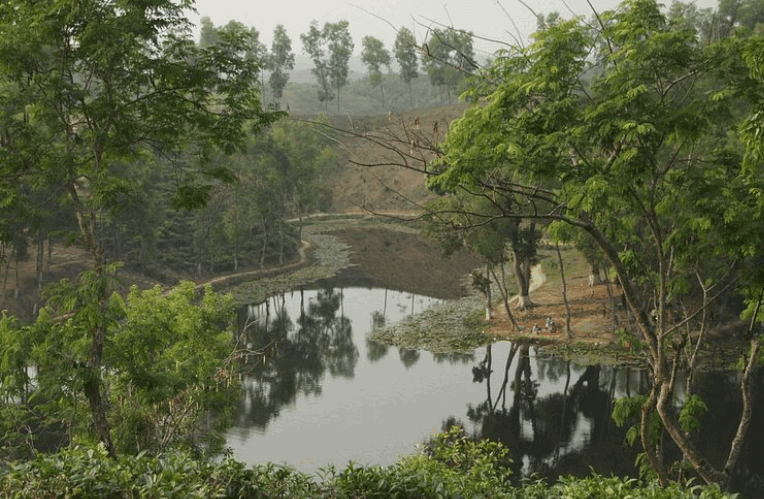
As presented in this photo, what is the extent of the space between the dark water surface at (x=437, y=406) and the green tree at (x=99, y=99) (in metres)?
8.38

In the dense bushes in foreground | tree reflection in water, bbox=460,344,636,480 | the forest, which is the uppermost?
the forest

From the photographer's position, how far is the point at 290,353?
3366 centimetres

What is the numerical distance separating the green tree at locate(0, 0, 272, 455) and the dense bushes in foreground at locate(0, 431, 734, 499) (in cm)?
306

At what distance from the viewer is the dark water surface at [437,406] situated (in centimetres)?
2175

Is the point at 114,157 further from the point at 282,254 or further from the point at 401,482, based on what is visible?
the point at 282,254

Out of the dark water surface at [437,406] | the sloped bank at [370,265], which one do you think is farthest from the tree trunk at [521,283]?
the sloped bank at [370,265]

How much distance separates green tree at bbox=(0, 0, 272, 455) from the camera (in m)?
9.92

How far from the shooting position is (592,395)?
26.9 m

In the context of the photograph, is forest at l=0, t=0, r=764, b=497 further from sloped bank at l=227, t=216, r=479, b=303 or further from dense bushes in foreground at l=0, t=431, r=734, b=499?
sloped bank at l=227, t=216, r=479, b=303

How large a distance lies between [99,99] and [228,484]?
6656 mm

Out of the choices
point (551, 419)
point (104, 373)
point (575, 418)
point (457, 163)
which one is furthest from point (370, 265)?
point (457, 163)

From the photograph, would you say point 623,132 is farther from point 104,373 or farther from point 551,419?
point 551,419

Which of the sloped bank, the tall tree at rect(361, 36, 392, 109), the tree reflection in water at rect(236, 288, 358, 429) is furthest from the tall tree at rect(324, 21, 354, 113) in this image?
the tree reflection in water at rect(236, 288, 358, 429)

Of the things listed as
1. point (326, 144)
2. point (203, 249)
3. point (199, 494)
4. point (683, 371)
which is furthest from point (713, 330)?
point (326, 144)
